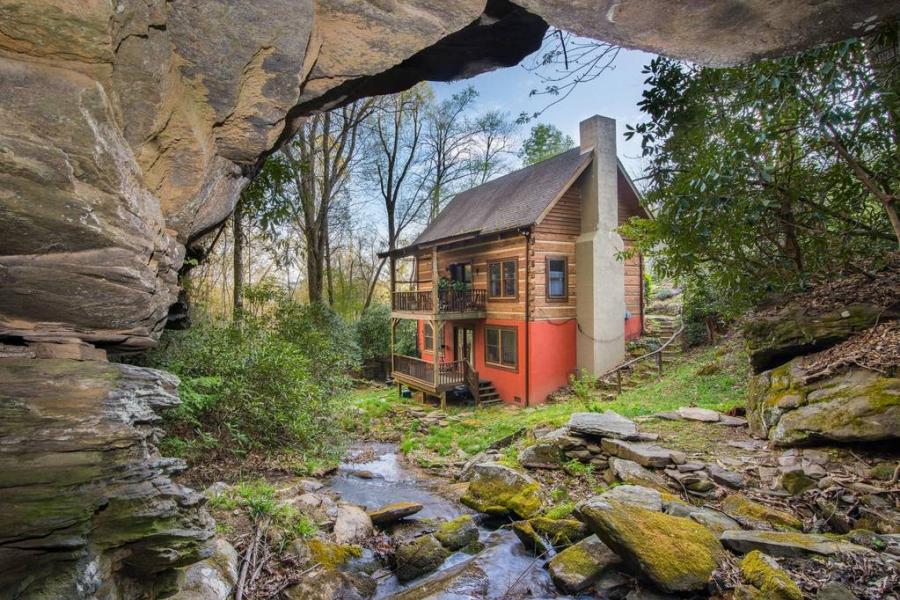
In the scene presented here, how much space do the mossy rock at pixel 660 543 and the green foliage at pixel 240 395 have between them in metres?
4.79

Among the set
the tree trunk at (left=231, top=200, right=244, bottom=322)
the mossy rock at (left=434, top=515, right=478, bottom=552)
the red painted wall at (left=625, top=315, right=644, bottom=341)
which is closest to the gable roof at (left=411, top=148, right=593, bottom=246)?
the red painted wall at (left=625, top=315, right=644, bottom=341)

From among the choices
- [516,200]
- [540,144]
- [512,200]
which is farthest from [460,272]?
[540,144]

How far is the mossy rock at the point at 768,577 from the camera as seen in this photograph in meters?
2.88

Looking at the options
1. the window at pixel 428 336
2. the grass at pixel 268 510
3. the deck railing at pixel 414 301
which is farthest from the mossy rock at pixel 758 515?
the window at pixel 428 336

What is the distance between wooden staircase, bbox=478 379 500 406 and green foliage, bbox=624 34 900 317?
8.98 m

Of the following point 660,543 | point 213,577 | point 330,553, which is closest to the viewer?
point 213,577

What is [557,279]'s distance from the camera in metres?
14.2

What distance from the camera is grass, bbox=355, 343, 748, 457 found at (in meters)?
8.55

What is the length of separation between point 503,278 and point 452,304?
2056 mm

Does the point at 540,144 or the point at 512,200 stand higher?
the point at 540,144

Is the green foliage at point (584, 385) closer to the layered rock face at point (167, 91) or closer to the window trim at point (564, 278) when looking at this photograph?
the window trim at point (564, 278)

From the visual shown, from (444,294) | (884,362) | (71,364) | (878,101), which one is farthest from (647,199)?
(444,294)

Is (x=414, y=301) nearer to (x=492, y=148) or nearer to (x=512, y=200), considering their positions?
(x=512, y=200)

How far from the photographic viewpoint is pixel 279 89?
303 cm
